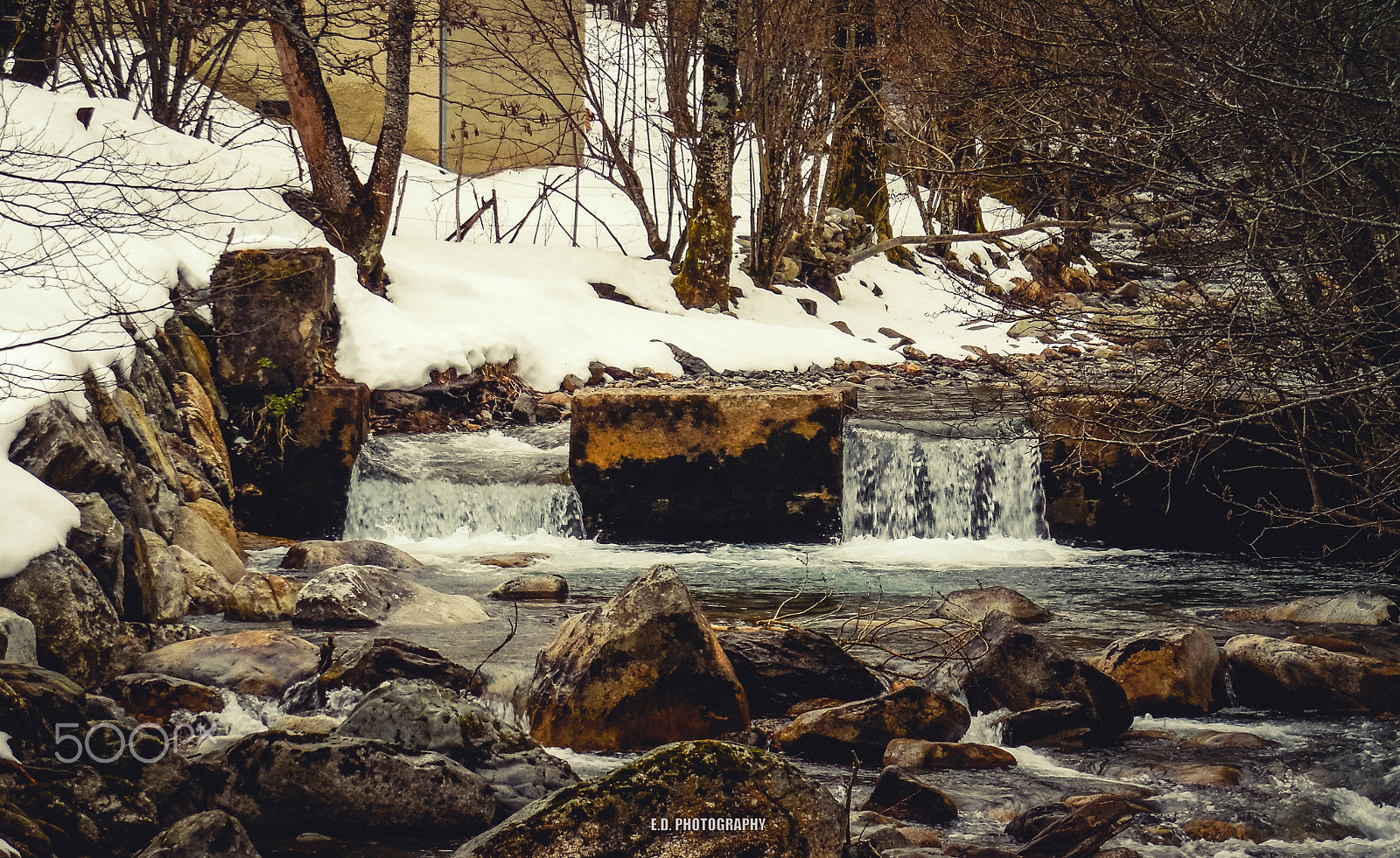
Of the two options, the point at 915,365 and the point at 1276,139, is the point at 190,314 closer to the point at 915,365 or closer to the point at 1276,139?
the point at 1276,139

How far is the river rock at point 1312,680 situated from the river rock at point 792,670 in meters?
1.54

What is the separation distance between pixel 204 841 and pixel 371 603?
3222mm

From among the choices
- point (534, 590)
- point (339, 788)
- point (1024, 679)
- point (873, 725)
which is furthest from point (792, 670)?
point (534, 590)

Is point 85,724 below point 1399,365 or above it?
below

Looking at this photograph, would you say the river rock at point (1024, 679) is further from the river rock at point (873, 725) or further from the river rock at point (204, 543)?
the river rock at point (204, 543)

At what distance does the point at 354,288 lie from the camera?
9.52 meters

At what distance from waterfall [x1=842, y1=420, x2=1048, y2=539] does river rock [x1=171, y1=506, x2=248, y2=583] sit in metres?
4.26

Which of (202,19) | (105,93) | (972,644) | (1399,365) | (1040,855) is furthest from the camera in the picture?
(105,93)

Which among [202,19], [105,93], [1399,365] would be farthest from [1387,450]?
[105,93]

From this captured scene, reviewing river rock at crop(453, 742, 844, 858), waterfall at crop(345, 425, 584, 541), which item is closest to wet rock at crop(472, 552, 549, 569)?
waterfall at crop(345, 425, 584, 541)

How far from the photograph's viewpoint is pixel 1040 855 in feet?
9.94

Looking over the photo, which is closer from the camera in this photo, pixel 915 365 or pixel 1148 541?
pixel 1148 541

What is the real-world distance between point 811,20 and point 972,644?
428 inches

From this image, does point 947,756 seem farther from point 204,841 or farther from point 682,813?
point 204,841
